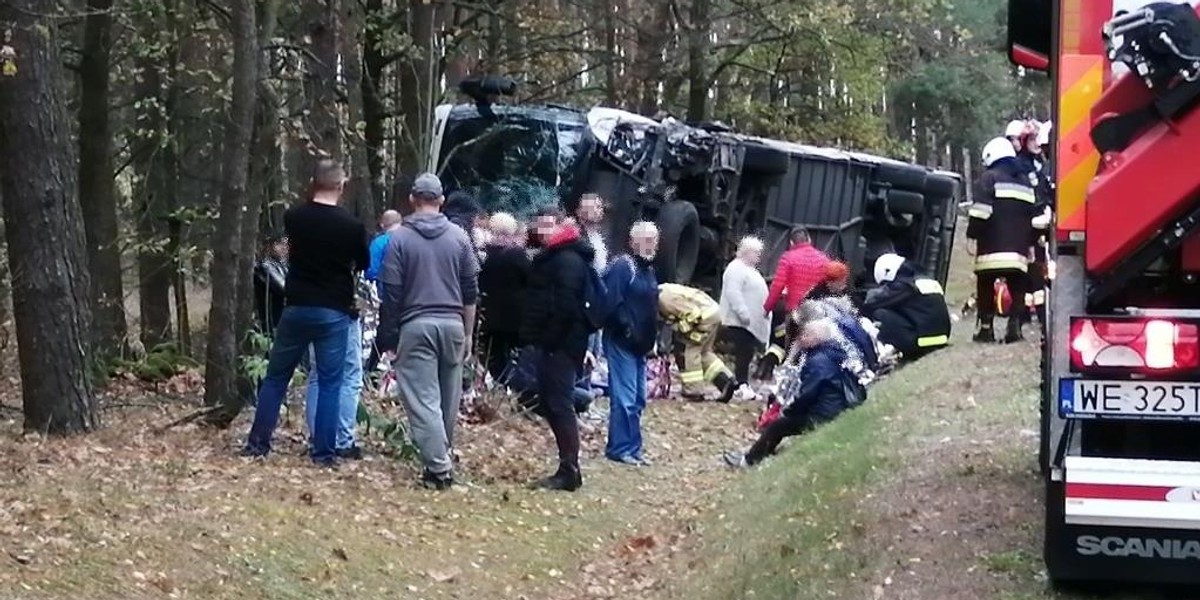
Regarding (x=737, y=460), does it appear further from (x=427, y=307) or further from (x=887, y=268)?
(x=887, y=268)

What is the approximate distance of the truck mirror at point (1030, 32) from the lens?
7336mm

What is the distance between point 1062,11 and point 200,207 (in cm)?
1839

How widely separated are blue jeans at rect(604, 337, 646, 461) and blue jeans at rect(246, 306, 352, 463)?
8.57ft

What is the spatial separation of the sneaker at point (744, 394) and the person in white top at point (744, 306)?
0.01 metres

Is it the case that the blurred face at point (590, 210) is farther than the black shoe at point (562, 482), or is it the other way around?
the blurred face at point (590, 210)

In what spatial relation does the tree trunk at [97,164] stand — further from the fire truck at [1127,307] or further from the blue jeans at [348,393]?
the fire truck at [1127,307]

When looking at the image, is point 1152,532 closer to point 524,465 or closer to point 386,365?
point 524,465

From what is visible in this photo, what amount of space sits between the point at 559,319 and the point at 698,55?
17.5m

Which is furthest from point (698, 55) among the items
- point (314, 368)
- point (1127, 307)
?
point (1127, 307)

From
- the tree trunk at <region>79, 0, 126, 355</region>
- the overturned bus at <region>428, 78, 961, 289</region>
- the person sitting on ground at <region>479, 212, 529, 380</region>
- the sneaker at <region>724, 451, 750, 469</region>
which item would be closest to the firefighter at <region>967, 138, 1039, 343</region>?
the sneaker at <region>724, 451, 750, 469</region>

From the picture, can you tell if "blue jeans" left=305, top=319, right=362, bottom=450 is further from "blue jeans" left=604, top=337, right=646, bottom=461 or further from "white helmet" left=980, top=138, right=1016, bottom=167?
"white helmet" left=980, top=138, right=1016, bottom=167

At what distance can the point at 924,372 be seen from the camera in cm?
1489

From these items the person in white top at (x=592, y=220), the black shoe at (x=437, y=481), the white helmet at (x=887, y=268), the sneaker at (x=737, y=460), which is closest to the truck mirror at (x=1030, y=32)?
the black shoe at (x=437, y=481)

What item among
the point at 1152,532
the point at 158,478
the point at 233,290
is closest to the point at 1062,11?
the point at 1152,532
